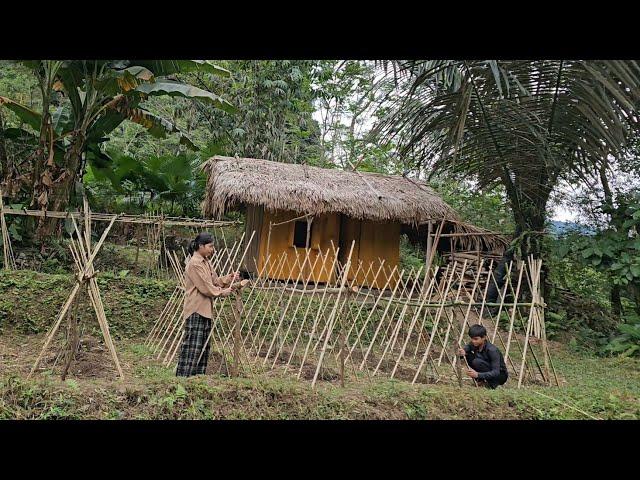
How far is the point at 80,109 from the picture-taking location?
8.80m

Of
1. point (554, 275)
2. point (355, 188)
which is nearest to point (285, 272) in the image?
point (355, 188)

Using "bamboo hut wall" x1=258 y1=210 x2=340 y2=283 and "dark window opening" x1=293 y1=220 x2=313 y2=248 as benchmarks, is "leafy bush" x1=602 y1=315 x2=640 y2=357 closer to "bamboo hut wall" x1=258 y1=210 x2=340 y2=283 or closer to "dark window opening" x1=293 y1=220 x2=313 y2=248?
"bamboo hut wall" x1=258 y1=210 x2=340 y2=283

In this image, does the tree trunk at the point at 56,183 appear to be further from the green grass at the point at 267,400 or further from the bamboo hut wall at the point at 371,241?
the bamboo hut wall at the point at 371,241

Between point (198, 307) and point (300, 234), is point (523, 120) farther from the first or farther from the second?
point (198, 307)

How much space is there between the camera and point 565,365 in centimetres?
725

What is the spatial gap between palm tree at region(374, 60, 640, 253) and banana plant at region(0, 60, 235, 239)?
2.91 m

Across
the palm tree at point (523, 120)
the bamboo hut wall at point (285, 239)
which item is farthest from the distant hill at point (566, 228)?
the bamboo hut wall at point (285, 239)

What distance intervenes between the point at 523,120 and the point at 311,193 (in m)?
A: 3.55

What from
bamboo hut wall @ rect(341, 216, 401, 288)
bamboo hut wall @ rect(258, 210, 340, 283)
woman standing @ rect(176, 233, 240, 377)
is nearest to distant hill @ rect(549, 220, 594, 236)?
bamboo hut wall @ rect(341, 216, 401, 288)

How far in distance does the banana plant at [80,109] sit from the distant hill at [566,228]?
523 cm

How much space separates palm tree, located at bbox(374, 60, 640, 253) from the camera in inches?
A: 282

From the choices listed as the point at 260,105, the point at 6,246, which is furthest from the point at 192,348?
the point at 260,105

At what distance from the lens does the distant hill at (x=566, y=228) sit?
852cm
